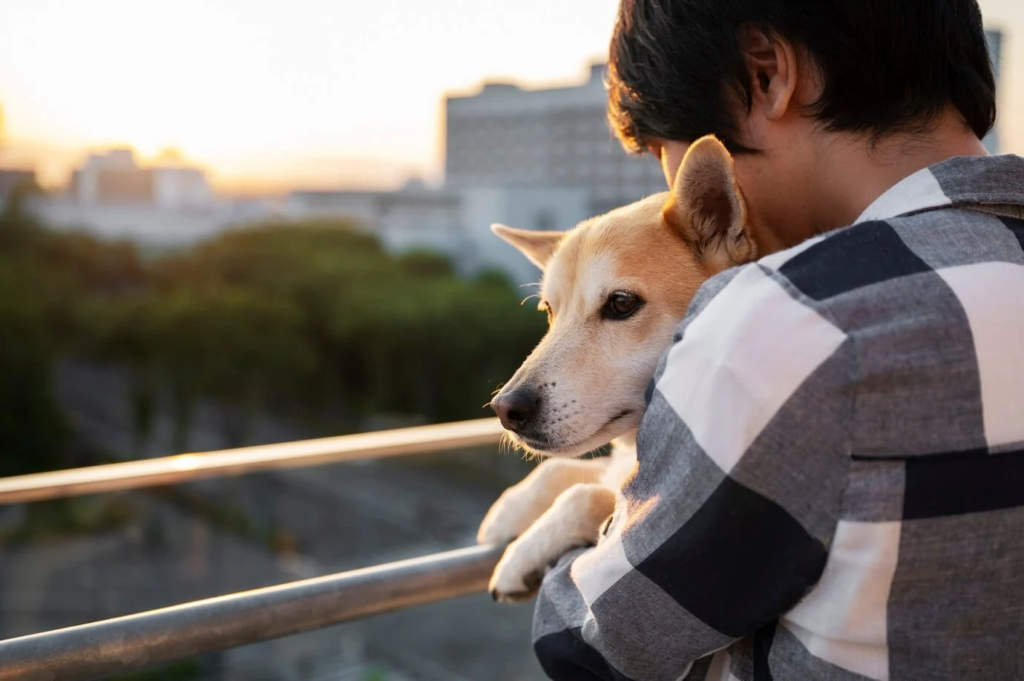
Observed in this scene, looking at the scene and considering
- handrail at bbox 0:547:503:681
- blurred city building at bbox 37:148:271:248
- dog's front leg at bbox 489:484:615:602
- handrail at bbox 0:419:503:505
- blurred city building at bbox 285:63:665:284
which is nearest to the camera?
handrail at bbox 0:547:503:681

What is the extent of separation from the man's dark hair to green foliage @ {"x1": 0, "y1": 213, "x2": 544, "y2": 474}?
17229mm

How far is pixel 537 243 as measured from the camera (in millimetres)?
1608

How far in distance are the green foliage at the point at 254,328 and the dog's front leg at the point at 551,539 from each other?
673 inches

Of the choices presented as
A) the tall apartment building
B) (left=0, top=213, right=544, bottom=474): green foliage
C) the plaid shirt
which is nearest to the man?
the plaid shirt

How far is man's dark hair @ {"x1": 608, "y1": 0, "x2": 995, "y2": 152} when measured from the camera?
88 centimetres

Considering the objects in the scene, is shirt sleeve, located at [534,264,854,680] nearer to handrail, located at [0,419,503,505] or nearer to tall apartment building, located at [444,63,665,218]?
handrail, located at [0,419,503,505]

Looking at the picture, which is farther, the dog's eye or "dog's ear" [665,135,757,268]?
the dog's eye

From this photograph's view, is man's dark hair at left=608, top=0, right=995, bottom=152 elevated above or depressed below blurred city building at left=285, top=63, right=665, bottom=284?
above

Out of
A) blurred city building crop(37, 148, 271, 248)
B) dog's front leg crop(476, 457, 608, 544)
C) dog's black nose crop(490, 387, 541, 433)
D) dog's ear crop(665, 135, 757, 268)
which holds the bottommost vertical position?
blurred city building crop(37, 148, 271, 248)

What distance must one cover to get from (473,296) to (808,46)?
23549 mm

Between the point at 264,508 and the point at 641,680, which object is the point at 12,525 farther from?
the point at 641,680

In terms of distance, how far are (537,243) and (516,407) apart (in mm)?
515

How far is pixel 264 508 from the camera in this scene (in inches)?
672

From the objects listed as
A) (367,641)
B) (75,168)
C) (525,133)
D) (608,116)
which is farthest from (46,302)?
(608,116)
